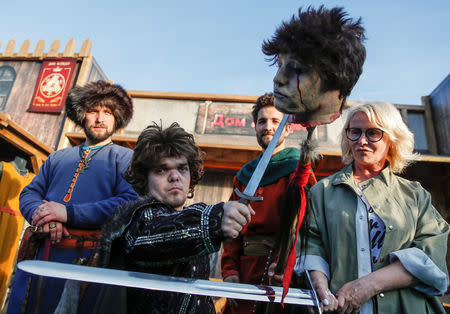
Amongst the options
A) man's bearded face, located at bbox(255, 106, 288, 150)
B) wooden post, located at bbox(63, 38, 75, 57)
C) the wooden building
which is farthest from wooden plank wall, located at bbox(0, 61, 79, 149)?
man's bearded face, located at bbox(255, 106, 288, 150)

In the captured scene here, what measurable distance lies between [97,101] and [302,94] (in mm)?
2354

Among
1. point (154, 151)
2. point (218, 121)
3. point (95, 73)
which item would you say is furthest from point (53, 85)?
point (154, 151)

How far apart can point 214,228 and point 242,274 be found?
1.34 metres

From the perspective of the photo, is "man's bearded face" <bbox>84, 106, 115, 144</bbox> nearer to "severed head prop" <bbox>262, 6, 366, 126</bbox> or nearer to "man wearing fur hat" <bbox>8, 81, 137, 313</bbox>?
"man wearing fur hat" <bbox>8, 81, 137, 313</bbox>

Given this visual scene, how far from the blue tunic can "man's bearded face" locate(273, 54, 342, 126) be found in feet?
4.90

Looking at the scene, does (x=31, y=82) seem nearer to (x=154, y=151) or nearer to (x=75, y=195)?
(x=75, y=195)

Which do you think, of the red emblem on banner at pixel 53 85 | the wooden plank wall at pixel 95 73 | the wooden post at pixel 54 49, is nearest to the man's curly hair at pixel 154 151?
the red emblem on banner at pixel 53 85

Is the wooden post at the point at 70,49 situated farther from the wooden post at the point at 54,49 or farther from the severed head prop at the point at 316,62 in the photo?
the severed head prop at the point at 316,62

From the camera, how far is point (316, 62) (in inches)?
41.1

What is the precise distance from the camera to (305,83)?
3.54 feet

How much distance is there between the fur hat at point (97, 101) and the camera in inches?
112

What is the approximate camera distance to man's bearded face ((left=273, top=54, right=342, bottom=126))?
1.08m

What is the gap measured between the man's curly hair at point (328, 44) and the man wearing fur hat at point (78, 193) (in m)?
1.57

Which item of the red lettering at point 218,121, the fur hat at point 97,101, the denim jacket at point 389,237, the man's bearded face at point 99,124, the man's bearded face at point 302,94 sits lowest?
the denim jacket at point 389,237
